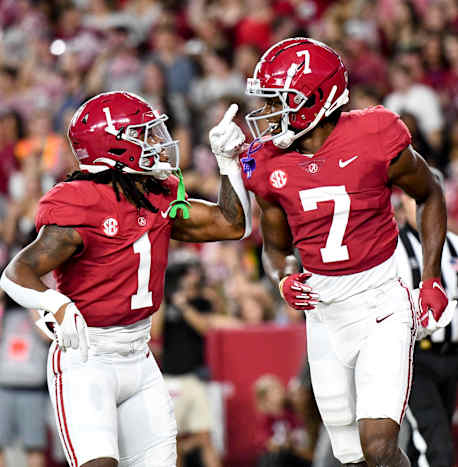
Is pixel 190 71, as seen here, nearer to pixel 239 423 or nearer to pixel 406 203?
pixel 239 423

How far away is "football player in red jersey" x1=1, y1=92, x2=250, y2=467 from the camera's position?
385 centimetres

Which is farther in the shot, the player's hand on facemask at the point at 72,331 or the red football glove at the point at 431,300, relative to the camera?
the red football glove at the point at 431,300

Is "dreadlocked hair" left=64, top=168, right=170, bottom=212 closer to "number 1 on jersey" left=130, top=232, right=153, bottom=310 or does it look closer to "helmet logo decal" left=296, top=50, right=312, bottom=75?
"number 1 on jersey" left=130, top=232, right=153, bottom=310

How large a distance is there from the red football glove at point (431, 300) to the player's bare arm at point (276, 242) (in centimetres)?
56

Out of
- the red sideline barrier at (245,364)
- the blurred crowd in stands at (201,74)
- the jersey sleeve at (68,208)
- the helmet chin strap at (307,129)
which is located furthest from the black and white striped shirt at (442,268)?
the red sideline barrier at (245,364)

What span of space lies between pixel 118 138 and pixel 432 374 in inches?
77.7

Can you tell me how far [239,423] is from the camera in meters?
7.54

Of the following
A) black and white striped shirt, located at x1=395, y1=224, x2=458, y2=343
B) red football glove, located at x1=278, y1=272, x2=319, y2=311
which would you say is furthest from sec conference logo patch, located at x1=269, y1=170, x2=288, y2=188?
→ black and white striped shirt, located at x1=395, y1=224, x2=458, y2=343

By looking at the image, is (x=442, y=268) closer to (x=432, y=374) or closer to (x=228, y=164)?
(x=432, y=374)

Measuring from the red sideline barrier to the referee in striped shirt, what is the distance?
2.40 meters

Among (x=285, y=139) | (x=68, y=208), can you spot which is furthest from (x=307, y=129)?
(x=68, y=208)

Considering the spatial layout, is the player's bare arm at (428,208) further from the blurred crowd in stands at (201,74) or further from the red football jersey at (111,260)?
the blurred crowd in stands at (201,74)

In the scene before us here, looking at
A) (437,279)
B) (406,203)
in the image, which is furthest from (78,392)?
(406,203)

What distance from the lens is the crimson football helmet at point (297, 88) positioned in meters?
4.09
